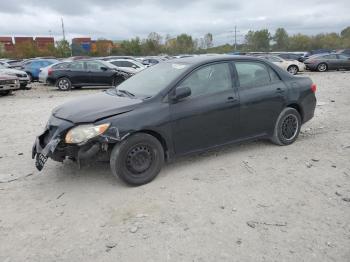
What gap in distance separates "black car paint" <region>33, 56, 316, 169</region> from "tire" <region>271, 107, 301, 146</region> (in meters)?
0.10

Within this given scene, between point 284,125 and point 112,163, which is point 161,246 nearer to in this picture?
point 112,163

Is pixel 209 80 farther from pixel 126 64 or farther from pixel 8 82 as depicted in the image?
pixel 126 64

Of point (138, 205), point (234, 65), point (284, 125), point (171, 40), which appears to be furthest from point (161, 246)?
point (171, 40)

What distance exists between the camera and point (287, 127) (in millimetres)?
5980

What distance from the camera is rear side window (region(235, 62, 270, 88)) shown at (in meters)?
5.46

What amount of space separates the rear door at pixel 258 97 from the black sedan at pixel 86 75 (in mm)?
11538

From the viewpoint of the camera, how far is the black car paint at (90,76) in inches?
649

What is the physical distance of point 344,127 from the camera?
723cm

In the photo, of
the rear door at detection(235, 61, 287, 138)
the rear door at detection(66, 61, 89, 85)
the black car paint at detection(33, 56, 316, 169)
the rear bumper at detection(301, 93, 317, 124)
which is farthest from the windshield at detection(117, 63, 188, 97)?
the rear door at detection(66, 61, 89, 85)

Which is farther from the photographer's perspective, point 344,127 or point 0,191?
point 344,127

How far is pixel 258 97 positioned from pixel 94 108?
2568 mm

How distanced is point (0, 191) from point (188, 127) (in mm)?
2612

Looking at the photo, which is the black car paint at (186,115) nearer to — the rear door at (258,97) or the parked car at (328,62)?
the rear door at (258,97)

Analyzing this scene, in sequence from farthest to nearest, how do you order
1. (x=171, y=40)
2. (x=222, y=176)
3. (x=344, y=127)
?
(x=171, y=40)
(x=344, y=127)
(x=222, y=176)
